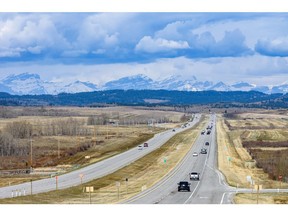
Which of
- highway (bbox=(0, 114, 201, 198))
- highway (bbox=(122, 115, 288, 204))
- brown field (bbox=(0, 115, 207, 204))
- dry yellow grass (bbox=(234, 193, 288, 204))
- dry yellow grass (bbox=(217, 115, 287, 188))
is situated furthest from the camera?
dry yellow grass (bbox=(217, 115, 287, 188))

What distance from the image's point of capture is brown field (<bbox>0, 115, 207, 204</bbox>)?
63.1 meters

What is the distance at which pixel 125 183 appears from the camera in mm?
84000

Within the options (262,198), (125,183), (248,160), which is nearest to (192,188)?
(262,198)

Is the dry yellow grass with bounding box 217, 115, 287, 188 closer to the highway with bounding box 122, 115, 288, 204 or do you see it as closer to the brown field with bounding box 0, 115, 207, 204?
the highway with bounding box 122, 115, 288, 204

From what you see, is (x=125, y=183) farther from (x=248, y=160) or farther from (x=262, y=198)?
(x=248, y=160)

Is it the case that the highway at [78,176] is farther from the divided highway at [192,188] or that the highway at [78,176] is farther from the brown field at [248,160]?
the brown field at [248,160]

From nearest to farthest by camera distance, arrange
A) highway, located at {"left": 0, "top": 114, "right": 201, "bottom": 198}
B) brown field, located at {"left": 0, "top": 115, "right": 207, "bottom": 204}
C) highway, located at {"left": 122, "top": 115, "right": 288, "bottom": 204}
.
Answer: highway, located at {"left": 122, "top": 115, "right": 288, "bottom": 204}, brown field, located at {"left": 0, "top": 115, "right": 207, "bottom": 204}, highway, located at {"left": 0, "top": 114, "right": 201, "bottom": 198}

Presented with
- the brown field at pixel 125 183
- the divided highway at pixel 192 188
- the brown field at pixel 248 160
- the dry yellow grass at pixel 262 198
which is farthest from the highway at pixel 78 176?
the dry yellow grass at pixel 262 198

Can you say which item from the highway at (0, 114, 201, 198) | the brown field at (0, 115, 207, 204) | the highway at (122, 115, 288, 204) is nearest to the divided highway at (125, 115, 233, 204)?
the highway at (122, 115, 288, 204)

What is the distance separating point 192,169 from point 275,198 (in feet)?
122

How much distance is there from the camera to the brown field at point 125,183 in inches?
2485
